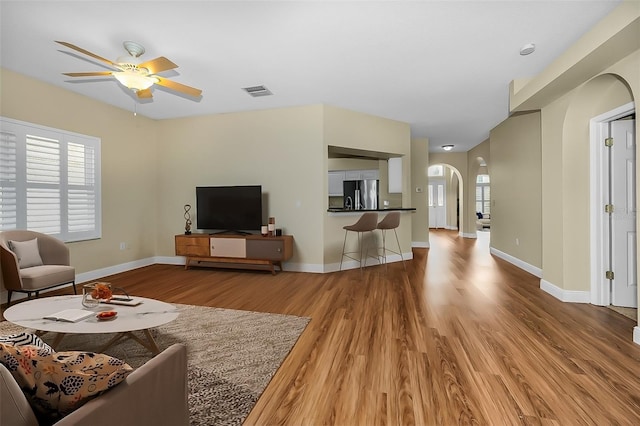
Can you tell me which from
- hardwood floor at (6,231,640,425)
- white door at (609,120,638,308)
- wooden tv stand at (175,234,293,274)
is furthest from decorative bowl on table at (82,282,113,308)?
white door at (609,120,638,308)

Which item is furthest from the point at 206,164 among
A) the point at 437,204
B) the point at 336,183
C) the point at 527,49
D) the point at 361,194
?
the point at 437,204

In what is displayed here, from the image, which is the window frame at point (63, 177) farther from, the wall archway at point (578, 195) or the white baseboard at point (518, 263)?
the white baseboard at point (518, 263)

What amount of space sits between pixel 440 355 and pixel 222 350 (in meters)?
1.68

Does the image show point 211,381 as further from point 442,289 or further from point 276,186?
point 276,186

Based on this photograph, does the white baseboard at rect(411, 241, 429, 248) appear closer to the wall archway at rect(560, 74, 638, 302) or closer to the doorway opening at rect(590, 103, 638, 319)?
the wall archway at rect(560, 74, 638, 302)

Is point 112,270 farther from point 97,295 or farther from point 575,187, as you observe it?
point 575,187

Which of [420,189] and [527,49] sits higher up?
[527,49]

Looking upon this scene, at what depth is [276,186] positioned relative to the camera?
5227 mm

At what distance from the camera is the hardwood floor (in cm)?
165

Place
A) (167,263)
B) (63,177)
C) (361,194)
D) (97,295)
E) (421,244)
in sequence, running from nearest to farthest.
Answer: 1. (97,295)
2. (63,177)
3. (167,263)
4. (361,194)
5. (421,244)

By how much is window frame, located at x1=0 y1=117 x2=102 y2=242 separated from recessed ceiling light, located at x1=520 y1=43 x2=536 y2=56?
5.89m

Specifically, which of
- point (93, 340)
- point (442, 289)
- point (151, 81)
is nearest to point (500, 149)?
point (442, 289)

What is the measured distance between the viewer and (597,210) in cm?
334

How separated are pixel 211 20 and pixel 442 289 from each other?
3997 millimetres
